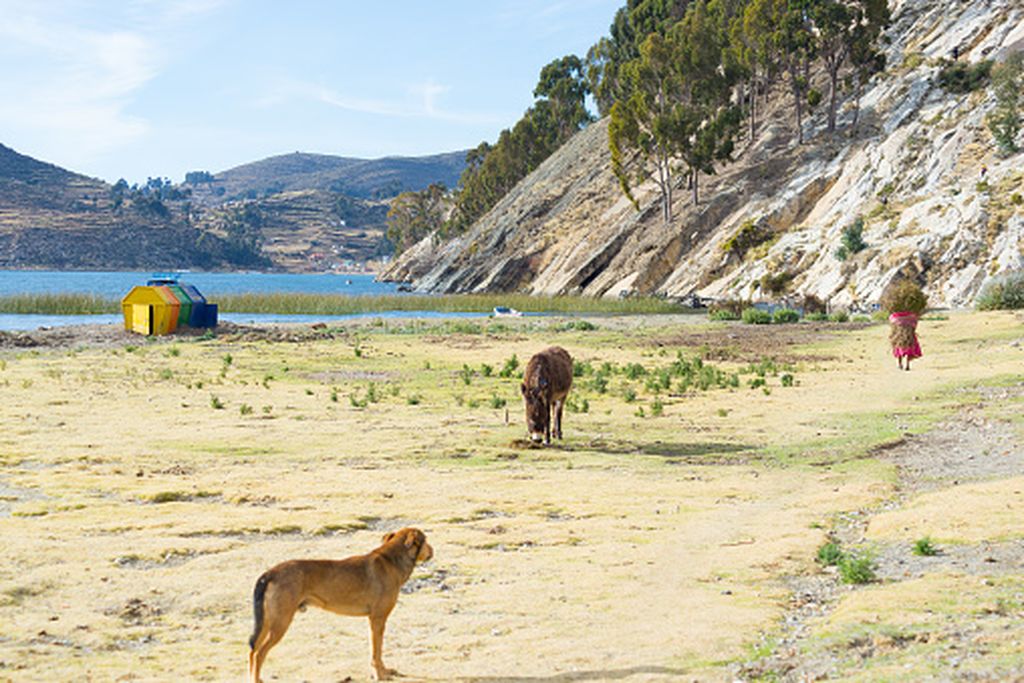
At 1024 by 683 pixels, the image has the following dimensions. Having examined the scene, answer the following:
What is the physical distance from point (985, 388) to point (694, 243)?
7867 cm

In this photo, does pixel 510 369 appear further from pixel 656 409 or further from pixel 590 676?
pixel 590 676

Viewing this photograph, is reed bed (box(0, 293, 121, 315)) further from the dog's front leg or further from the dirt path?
the dog's front leg

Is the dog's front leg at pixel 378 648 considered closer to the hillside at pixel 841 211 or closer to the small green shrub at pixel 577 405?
the small green shrub at pixel 577 405

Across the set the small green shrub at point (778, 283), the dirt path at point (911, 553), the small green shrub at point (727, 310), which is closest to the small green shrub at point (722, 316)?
the small green shrub at point (727, 310)

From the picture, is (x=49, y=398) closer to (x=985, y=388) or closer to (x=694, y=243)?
(x=985, y=388)

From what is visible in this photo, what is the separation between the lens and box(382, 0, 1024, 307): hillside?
2867 inches

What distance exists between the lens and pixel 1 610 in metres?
11.0

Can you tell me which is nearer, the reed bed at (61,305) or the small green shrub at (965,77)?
the reed bed at (61,305)

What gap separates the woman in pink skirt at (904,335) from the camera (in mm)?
35000

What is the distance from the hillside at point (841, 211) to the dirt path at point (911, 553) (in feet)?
162

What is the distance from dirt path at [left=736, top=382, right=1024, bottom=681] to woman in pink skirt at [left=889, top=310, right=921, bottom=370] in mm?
11183

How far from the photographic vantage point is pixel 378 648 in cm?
908

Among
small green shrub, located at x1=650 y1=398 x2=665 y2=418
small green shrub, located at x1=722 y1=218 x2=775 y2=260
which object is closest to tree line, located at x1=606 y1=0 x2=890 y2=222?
small green shrub, located at x1=722 y1=218 x2=775 y2=260

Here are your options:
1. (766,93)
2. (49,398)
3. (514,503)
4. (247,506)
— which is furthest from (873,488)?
(766,93)
